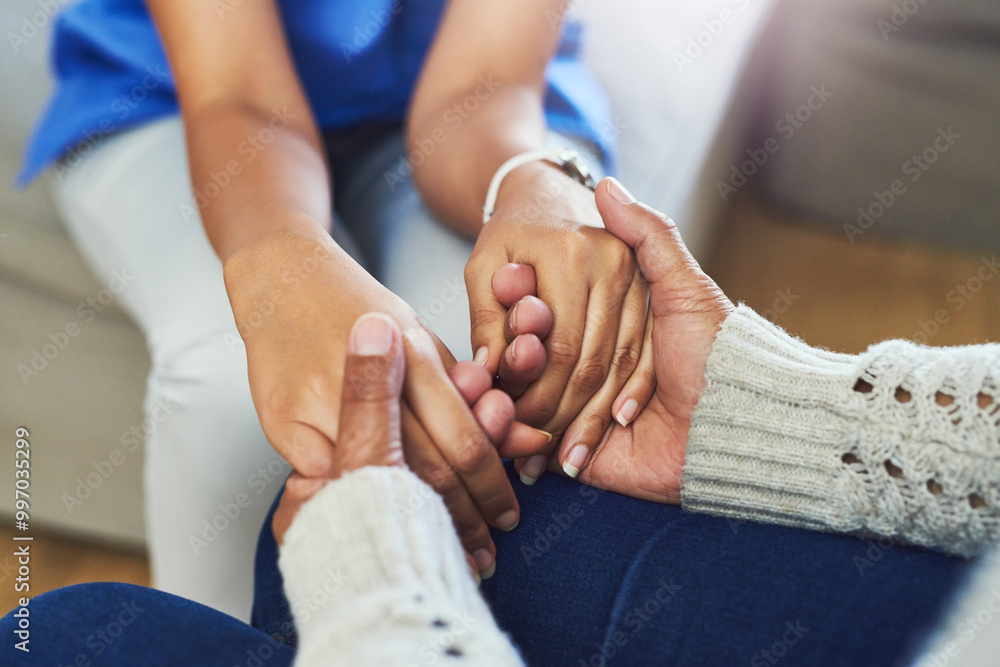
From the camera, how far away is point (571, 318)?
0.63 meters

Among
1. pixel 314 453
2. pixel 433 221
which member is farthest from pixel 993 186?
pixel 314 453

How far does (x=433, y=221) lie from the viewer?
33.9 inches

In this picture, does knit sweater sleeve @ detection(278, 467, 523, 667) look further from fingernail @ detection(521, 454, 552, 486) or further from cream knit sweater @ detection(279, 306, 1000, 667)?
fingernail @ detection(521, 454, 552, 486)

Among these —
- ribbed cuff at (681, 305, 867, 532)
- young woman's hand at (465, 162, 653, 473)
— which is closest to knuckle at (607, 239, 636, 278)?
young woman's hand at (465, 162, 653, 473)

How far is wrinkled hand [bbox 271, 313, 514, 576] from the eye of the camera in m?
0.48

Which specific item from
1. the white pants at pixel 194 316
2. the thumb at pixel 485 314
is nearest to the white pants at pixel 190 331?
→ the white pants at pixel 194 316

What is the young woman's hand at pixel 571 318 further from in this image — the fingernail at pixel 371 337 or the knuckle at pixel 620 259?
the fingernail at pixel 371 337

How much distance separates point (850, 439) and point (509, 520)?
27cm

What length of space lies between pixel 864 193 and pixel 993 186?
23cm

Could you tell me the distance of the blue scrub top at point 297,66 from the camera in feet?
2.91

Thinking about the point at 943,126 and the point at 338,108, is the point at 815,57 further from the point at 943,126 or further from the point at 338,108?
the point at 338,108

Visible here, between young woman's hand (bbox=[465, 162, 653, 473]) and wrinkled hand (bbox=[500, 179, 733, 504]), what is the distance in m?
0.01

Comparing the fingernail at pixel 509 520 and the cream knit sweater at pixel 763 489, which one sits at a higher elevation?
the cream knit sweater at pixel 763 489

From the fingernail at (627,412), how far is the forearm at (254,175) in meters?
0.32
